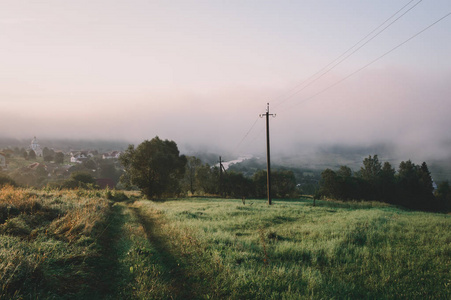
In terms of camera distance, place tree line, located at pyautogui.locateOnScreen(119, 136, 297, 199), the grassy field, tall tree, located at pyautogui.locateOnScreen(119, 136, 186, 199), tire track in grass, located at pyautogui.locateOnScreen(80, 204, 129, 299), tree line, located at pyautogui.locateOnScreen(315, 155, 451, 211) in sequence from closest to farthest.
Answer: the grassy field → tire track in grass, located at pyautogui.locateOnScreen(80, 204, 129, 299) → tall tree, located at pyautogui.locateOnScreen(119, 136, 186, 199) → tree line, located at pyautogui.locateOnScreen(119, 136, 297, 199) → tree line, located at pyautogui.locateOnScreen(315, 155, 451, 211)

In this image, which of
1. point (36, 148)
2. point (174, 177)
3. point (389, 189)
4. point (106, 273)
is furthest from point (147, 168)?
point (36, 148)

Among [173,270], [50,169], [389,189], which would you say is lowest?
[389,189]

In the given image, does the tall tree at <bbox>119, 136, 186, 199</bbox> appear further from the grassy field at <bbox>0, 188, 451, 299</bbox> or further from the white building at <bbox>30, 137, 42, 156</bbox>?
the white building at <bbox>30, 137, 42, 156</bbox>

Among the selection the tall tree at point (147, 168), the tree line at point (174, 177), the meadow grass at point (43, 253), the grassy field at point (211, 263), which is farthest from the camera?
the tree line at point (174, 177)

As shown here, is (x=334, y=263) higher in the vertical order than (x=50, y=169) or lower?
lower

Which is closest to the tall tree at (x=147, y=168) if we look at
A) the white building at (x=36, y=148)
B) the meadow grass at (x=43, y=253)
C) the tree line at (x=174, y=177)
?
the tree line at (x=174, y=177)

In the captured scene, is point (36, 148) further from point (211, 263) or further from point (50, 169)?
point (211, 263)

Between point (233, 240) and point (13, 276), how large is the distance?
7.25m

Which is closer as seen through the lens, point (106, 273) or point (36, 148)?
point (106, 273)

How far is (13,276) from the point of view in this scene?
5.22 meters

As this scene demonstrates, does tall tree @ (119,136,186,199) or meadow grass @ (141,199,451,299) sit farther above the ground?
tall tree @ (119,136,186,199)

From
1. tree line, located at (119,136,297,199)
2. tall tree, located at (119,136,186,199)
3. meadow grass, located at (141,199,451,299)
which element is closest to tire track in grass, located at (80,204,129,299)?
meadow grass, located at (141,199,451,299)

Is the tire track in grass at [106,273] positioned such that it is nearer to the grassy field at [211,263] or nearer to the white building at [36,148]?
the grassy field at [211,263]

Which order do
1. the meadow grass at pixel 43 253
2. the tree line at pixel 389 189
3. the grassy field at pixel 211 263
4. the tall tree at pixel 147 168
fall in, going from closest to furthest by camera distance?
the meadow grass at pixel 43 253 → the grassy field at pixel 211 263 → the tall tree at pixel 147 168 → the tree line at pixel 389 189
